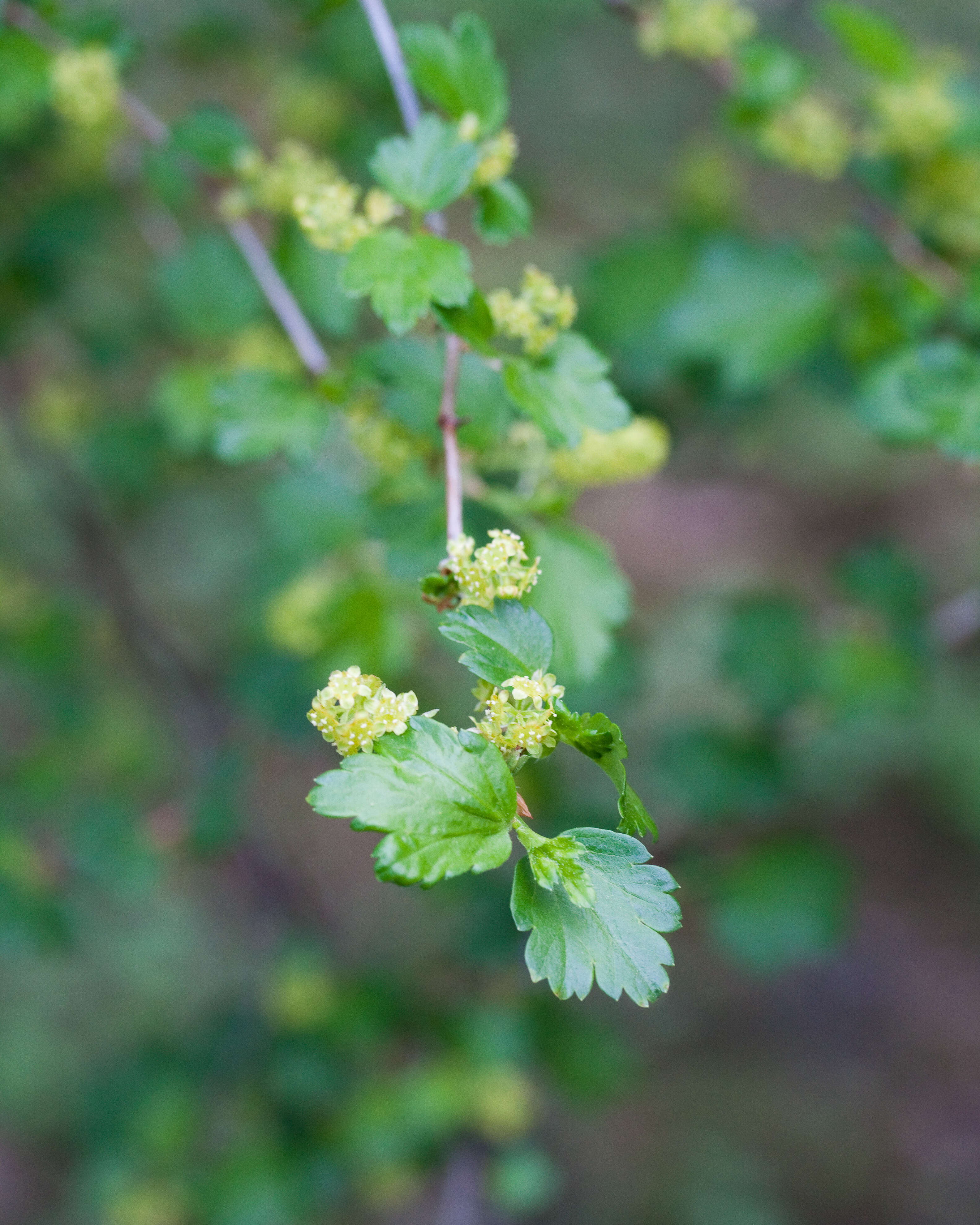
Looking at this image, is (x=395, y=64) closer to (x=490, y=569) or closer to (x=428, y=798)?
(x=490, y=569)

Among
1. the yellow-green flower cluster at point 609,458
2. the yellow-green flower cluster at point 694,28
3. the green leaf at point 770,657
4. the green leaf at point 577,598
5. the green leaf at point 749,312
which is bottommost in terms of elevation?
the green leaf at point 577,598

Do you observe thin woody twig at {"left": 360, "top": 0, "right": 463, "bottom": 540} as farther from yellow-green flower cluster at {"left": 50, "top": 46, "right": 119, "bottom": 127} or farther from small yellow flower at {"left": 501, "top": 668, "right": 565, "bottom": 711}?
yellow-green flower cluster at {"left": 50, "top": 46, "right": 119, "bottom": 127}

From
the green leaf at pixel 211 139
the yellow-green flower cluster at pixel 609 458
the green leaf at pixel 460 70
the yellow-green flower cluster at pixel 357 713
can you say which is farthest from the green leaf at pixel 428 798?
the green leaf at pixel 211 139

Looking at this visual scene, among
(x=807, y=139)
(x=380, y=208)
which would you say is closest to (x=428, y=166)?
(x=380, y=208)

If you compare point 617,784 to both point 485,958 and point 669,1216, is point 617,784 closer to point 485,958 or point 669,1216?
point 485,958

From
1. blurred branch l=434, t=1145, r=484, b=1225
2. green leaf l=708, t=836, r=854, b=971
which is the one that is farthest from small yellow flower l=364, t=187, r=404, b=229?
blurred branch l=434, t=1145, r=484, b=1225

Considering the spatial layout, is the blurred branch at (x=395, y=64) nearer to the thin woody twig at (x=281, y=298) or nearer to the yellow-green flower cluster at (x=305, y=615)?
the thin woody twig at (x=281, y=298)
